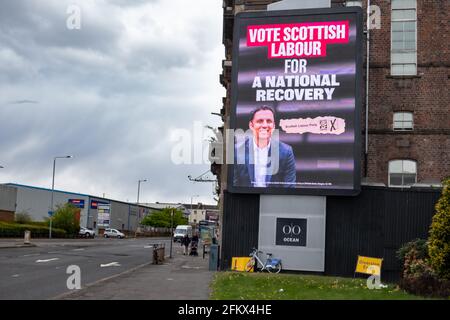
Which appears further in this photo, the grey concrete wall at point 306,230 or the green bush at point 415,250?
the grey concrete wall at point 306,230

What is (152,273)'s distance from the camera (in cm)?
2345

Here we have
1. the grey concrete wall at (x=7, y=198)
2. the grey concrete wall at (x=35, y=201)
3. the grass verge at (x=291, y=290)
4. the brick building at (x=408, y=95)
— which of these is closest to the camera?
the grass verge at (x=291, y=290)

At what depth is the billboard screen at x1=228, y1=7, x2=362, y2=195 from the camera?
2458 cm

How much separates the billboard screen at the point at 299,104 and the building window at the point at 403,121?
7723mm

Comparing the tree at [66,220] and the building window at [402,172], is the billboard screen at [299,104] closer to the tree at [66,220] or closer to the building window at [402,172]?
the building window at [402,172]

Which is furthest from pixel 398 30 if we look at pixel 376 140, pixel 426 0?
pixel 376 140

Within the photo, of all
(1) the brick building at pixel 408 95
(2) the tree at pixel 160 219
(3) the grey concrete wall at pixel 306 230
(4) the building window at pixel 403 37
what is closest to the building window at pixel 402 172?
(1) the brick building at pixel 408 95

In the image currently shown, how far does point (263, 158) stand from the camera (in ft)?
82.7

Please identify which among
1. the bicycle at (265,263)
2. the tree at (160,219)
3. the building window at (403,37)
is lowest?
the bicycle at (265,263)

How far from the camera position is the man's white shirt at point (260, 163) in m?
25.1

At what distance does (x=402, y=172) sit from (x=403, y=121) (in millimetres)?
2693

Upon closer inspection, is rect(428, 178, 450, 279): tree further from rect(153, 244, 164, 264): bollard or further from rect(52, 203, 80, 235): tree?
rect(52, 203, 80, 235): tree

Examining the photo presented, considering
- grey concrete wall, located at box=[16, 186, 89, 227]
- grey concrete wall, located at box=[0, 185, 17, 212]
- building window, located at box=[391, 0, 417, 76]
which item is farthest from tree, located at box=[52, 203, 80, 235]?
building window, located at box=[391, 0, 417, 76]
